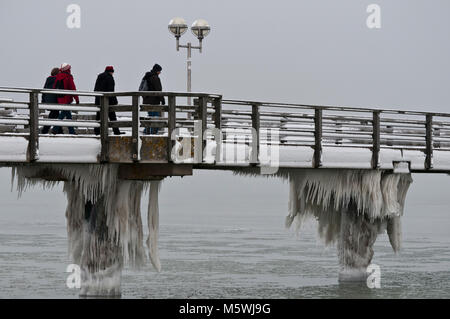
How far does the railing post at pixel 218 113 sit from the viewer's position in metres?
29.2

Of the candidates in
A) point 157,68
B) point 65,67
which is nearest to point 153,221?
point 157,68

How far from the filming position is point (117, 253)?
30.2 metres

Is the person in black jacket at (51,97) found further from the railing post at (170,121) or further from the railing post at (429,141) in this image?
the railing post at (429,141)

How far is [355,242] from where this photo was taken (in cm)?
3656

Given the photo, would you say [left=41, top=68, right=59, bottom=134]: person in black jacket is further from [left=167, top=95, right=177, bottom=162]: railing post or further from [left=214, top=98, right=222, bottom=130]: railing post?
[left=214, top=98, right=222, bottom=130]: railing post

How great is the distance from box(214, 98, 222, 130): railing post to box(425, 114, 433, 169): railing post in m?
8.69

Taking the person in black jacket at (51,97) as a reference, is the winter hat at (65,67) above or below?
above

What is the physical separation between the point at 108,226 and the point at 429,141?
10.1 m

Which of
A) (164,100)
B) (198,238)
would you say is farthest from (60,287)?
(198,238)

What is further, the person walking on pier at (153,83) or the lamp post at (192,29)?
the lamp post at (192,29)

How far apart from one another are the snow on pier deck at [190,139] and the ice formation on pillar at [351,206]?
0.68m

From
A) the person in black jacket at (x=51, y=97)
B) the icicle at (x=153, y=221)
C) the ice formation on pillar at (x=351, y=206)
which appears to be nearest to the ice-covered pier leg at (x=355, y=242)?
the ice formation on pillar at (x=351, y=206)

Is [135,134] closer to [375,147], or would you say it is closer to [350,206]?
[375,147]

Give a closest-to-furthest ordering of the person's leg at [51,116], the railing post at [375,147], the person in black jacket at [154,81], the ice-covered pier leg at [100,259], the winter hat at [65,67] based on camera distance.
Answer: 1. the person's leg at [51,116]
2. the person in black jacket at [154,81]
3. the winter hat at [65,67]
4. the ice-covered pier leg at [100,259]
5. the railing post at [375,147]
